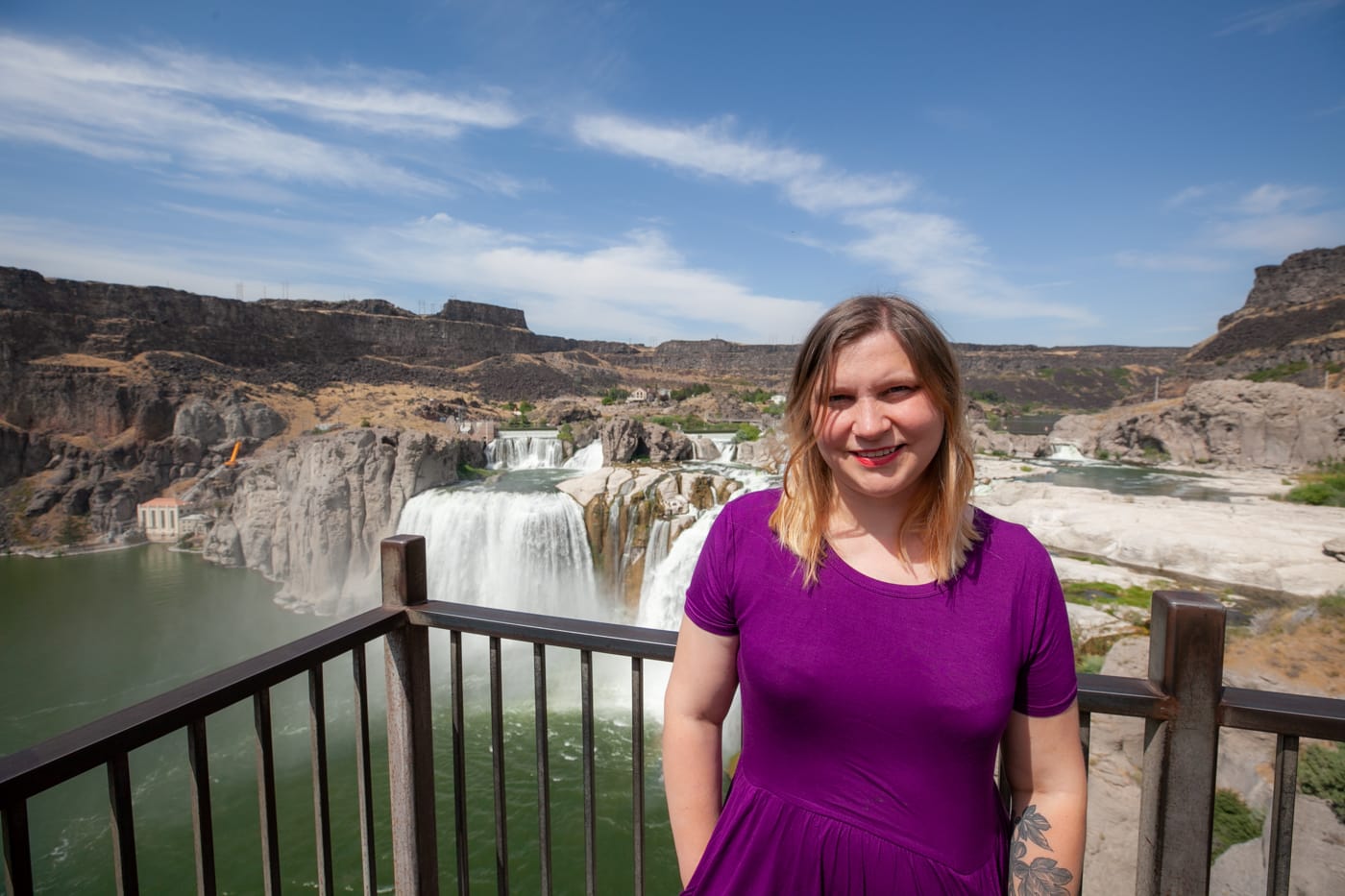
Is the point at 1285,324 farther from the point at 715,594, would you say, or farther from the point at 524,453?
the point at 715,594

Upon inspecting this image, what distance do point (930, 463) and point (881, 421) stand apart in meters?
0.16

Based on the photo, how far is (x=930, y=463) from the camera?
4.17 feet

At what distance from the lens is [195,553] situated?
2392 centimetres

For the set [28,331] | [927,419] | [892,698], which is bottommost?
[892,698]

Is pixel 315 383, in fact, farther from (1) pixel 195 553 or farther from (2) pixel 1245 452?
(2) pixel 1245 452

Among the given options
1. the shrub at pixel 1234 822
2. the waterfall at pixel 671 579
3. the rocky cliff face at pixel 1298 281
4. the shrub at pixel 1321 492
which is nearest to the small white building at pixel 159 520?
the waterfall at pixel 671 579

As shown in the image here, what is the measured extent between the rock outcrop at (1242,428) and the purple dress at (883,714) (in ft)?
85.2

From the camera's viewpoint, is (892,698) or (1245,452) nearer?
(892,698)

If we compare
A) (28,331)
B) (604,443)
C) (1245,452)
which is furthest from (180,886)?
(28,331)

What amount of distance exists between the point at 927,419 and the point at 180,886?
11413mm

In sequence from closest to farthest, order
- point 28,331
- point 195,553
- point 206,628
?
1. point 206,628
2. point 195,553
3. point 28,331

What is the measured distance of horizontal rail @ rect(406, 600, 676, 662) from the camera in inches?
66.6

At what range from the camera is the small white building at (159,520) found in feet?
84.1

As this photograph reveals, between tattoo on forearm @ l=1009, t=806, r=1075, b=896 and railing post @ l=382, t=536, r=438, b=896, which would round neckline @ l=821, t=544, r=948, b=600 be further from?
railing post @ l=382, t=536, r=438, b=896
